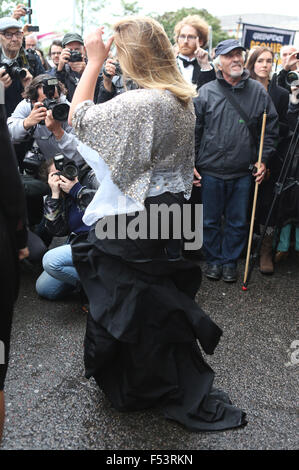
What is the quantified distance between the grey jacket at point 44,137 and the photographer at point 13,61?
0.42m

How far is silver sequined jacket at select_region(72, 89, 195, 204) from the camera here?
6.91ft

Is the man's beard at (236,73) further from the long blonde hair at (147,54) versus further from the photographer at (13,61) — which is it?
the long blonde hair at (147,54)

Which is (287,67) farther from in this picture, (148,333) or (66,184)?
(148,333)

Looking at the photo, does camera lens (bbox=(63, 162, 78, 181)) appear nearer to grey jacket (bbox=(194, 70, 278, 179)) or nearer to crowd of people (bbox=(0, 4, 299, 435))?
crowd of people (bbox=(0, 4, 299, 435))

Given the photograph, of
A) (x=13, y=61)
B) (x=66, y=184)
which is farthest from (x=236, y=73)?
(x=13, y=61)

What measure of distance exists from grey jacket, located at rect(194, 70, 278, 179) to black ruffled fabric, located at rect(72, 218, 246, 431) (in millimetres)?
2059

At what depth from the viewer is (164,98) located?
85.3 inches

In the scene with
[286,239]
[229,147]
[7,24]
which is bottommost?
[286,239]

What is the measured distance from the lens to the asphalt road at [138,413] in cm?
238

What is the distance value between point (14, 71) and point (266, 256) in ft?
9.92

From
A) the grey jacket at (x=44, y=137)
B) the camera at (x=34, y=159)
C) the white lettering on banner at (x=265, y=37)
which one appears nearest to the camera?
the grey jacket at (x=44, y=137)

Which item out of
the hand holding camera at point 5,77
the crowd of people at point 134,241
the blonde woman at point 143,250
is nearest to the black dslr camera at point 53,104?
the crowd of people at point 134,241

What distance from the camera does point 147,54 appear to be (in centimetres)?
218
